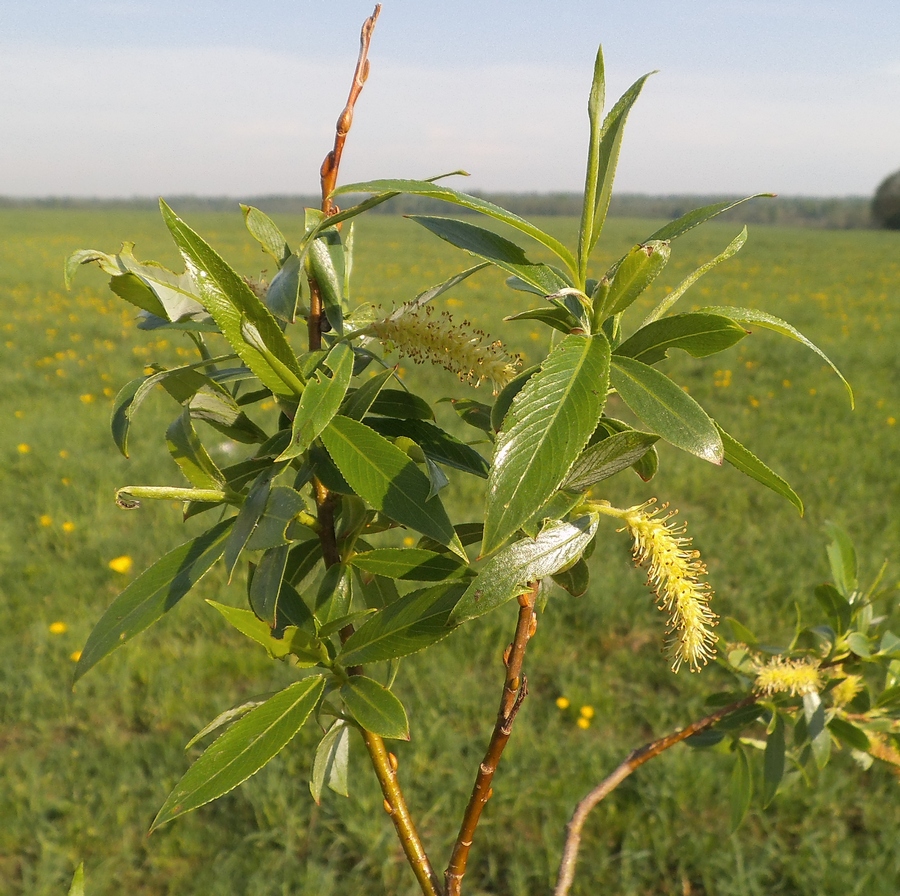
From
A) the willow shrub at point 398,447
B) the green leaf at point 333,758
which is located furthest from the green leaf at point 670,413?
the green leaf at point 333,758

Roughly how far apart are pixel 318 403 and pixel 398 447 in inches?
3.1

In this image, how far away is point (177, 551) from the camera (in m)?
0.61

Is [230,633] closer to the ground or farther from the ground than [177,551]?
closer to the ground

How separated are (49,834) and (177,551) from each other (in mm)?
2113

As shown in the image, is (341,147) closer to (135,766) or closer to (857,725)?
(857,725)

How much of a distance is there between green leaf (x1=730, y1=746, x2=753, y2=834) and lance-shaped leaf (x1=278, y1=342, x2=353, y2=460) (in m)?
0.93

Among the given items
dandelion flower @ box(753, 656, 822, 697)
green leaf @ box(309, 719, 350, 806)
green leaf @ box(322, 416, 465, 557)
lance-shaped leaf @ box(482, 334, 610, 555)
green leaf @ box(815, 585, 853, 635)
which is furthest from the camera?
green leaf @ box(815, 585, 853, 635)

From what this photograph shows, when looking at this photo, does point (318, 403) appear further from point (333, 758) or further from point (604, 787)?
point (604, 787)

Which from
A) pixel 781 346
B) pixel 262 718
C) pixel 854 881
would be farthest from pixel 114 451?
pixel 781 346

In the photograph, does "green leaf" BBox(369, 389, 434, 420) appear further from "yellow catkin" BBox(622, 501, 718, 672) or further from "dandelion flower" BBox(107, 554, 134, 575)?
"dandelion flower" BBox(107, 554, 134, 575)

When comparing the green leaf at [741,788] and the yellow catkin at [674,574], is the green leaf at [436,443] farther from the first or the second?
the green leaf at [741,788]

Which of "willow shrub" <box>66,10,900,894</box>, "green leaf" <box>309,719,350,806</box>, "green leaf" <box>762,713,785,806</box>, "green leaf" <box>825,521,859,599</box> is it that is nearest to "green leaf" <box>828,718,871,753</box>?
"green leaf" <box>762,713,785,806</box>

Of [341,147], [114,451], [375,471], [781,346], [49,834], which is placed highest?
[341,147]

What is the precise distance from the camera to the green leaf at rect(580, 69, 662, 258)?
0.54m
